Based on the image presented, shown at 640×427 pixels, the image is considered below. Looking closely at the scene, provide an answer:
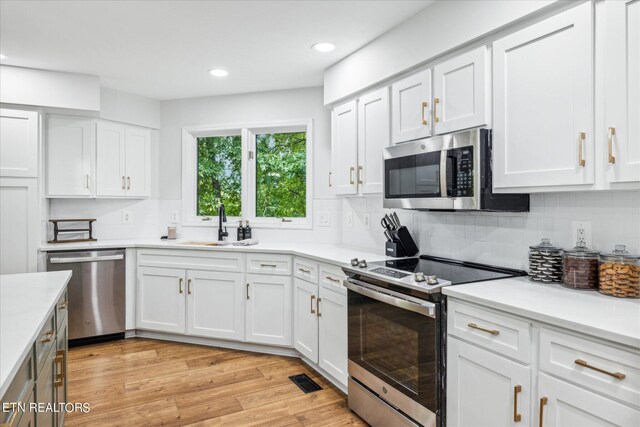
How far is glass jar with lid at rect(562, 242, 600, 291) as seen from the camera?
1.66 metres

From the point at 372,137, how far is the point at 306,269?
1.09m

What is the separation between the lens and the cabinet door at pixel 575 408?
1126 millimetres

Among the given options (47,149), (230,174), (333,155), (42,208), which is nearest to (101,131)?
(47,149)

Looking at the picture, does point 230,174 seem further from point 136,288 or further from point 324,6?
point 324,6

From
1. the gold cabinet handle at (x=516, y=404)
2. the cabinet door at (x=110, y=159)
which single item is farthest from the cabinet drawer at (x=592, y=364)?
the cabinet door at (x=110, y=159)

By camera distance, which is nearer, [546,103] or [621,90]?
[621,90]

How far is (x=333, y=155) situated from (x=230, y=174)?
4.73 feet

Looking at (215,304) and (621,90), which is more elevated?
(621,90)

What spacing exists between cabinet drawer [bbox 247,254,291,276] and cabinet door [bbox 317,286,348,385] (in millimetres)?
514

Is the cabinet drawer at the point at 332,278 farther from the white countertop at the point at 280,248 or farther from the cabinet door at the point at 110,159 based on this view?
the cabinet door at the point at 110,159

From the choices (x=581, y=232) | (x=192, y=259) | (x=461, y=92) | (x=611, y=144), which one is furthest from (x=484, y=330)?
(x=192, y=259)

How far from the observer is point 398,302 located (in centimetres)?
191

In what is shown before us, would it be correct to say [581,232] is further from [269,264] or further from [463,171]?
[269,264]

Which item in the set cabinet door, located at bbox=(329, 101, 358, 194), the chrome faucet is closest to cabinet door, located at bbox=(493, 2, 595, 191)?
cabinet door, located at bbox=(329, 101, 358, 194)
